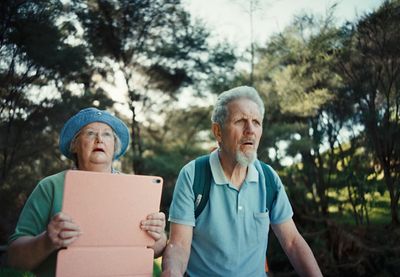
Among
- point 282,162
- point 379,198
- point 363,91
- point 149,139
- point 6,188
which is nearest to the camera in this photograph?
point 379,198

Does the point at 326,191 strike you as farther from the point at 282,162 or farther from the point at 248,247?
the point at 248,247

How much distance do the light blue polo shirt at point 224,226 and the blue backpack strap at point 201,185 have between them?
0.02 meters

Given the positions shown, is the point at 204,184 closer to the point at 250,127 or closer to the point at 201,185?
the point at 201,185

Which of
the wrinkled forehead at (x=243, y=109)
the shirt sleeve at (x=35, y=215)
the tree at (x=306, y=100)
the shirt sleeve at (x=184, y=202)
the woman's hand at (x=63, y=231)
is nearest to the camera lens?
the woman's hand at (x=63, y=231)

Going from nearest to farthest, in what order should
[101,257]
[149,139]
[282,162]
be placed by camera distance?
[101,257] < [282,162] < [149,139]

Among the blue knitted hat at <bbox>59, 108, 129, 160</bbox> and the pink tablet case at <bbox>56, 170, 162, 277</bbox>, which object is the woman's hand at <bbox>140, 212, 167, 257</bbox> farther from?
the blue knitted hat at <bbox>59, 108, 129, 160</bbox>

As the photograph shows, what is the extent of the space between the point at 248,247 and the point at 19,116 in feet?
18.6

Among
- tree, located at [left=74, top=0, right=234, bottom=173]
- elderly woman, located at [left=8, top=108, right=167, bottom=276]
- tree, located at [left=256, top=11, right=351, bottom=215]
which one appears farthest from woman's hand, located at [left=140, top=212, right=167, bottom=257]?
tree, located at [left=74, top=0, right=234, bottom=173]

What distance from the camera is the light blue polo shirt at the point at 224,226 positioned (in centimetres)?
172

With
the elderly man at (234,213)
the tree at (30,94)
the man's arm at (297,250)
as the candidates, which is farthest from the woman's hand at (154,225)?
the tree at (30,94)

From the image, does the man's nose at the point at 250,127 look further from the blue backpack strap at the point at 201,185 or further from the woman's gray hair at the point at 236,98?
the blue backpack strap at the point at 201,185

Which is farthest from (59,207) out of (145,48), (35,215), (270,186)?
(145,48)

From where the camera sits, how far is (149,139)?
29.7 feet

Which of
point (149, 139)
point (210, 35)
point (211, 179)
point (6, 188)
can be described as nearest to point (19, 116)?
point (6, 188)
